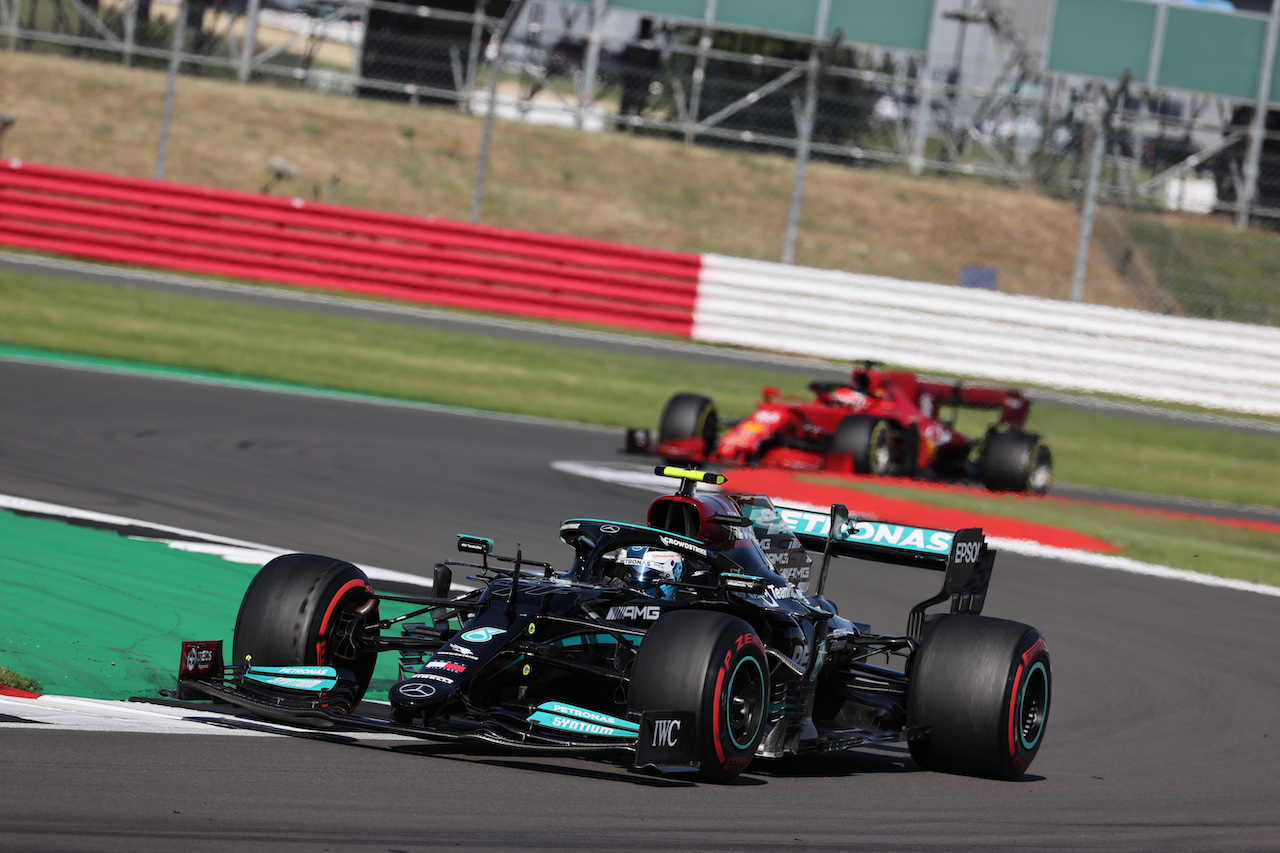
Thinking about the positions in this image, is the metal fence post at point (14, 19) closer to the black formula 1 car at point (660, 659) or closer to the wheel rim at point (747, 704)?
the black formula 1 car at point (660, 659)

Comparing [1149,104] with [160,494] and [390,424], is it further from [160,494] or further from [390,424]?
[160,494]

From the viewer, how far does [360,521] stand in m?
11.5

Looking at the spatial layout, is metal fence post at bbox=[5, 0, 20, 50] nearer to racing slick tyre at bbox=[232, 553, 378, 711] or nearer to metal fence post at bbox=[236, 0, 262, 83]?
metal fence post at bbox=[236, 0, 262, 83]

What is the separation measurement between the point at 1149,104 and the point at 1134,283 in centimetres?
958

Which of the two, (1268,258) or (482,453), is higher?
(1268,258)

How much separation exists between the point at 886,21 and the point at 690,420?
57.6 feet

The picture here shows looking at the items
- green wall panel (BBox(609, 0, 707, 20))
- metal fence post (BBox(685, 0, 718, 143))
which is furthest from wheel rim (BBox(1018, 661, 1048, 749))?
green wall panel (BBox(609, 0, 707, 20))

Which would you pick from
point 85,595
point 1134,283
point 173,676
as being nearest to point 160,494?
point 85,595

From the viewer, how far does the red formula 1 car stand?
16109 millimetres

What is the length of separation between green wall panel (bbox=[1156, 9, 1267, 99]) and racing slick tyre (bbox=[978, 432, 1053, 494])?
16.1 meters

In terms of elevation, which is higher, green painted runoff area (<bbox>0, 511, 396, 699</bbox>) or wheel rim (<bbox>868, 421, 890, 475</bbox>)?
wheel rim (<bbox>868, 421, 890, 475</bbox>)

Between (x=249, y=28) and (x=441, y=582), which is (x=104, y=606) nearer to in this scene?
(x=441, y=582)

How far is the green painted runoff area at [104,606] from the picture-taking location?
22.6 ft

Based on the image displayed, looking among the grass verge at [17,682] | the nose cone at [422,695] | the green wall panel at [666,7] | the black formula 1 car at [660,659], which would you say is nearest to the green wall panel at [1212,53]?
the green wall panel at [666,7]
